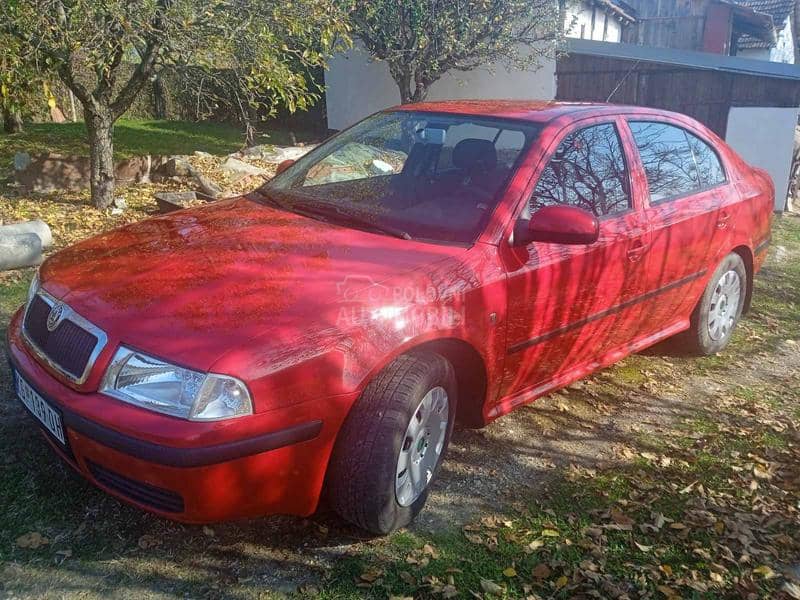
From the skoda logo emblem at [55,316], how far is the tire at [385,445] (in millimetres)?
1175

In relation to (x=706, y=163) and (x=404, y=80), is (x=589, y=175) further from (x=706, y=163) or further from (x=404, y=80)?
(x=404, y=80)

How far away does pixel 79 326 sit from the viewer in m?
2.75

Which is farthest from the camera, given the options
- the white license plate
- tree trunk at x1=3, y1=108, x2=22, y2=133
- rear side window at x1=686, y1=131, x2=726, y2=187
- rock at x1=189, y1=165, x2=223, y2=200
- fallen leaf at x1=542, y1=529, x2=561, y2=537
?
tree trunk at x1=3, y1=108, x2=22, y2=133

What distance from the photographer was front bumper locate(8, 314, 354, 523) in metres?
2.45

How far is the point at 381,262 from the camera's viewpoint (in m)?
3.09

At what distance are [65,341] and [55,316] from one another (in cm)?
17

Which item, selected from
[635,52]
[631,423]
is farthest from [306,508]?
[635,52]

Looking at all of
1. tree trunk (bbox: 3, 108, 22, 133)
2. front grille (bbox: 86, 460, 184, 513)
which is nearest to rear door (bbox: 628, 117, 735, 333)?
front grille (bbox: 86, 460, 184, 513)

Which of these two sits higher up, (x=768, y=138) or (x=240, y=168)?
(x=768, y=138)

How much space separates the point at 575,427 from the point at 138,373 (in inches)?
100

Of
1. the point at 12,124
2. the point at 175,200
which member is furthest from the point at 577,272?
the point at 12,124

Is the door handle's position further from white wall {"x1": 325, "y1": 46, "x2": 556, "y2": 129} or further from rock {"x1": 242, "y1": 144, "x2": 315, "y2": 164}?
white wall {"x1": 325, "y1": 46, "x2": 556, "y2": 129}

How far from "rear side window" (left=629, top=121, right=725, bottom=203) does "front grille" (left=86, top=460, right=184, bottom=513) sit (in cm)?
304

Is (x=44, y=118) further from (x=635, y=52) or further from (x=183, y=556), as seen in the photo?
(x=183, y=556)
